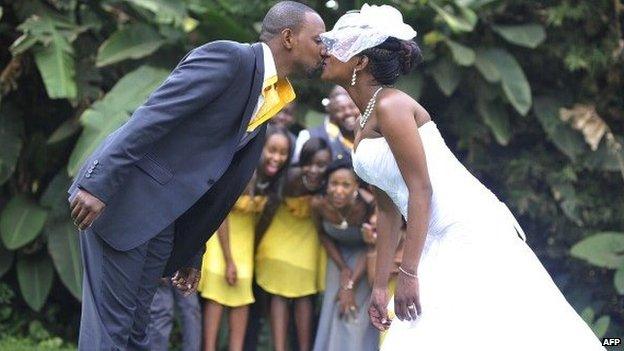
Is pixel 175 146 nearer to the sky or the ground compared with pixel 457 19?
nearer to the sky

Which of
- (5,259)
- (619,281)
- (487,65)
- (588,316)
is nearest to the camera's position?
(588,316)

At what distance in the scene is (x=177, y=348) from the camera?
9.68 m

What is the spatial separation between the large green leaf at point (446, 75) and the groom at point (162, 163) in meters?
4.53

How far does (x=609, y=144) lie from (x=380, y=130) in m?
5.46

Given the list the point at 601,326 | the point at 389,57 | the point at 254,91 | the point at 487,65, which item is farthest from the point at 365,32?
the point at 487,65

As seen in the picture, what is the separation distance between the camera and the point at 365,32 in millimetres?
5156

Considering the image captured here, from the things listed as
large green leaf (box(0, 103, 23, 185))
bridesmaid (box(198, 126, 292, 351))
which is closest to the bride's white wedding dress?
bridesmaid (box(198, 126, 292, 351))

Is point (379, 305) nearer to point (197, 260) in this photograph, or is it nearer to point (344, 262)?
point (197, 260)

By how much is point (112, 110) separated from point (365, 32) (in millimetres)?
4524

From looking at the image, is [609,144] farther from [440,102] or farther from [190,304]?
[190,304]

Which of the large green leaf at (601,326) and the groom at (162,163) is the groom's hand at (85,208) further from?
the large green leaf at (601,326)

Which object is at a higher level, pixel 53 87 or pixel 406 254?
pixel 406 254

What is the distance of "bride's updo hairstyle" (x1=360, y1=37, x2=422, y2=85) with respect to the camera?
5.17 m

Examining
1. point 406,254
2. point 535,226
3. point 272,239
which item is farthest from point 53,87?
point 406,254
